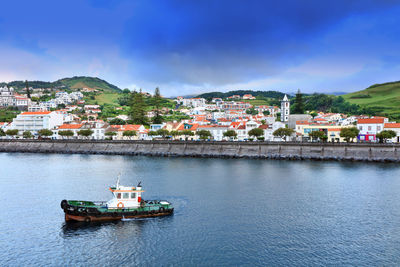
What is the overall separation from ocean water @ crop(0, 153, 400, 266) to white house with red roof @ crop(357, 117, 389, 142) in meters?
40.6

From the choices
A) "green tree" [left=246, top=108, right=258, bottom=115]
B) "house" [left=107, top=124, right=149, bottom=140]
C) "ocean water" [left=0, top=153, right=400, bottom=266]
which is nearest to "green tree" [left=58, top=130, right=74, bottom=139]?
"house" [left=107, top=124, right=149, bottom=140]

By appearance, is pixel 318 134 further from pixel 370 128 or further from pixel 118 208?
pixel 118 208

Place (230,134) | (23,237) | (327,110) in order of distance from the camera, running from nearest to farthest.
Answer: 1. (23,237)
2. (230,134)
3. (327,110)

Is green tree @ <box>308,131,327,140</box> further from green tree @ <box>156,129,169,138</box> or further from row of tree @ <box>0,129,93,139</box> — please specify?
row of tree @ <box>0,129,93,139</box>

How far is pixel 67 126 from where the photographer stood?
4737 inches

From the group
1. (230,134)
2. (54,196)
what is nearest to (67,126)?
(230,134)

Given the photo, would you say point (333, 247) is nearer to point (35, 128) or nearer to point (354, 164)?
point (354, 164)

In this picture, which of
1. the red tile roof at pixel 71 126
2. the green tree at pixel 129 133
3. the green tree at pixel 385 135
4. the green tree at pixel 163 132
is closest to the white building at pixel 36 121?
the red tile roof at pixel 71 126

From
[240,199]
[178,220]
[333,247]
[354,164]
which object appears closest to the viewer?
[333,247]

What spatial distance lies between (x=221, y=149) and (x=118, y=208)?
Answer: 5465cm

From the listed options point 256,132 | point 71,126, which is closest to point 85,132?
point 71,126

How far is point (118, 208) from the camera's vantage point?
3378 centimetres

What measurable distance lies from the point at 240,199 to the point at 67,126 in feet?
319

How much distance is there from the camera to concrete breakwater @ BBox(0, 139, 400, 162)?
74.3 meters
